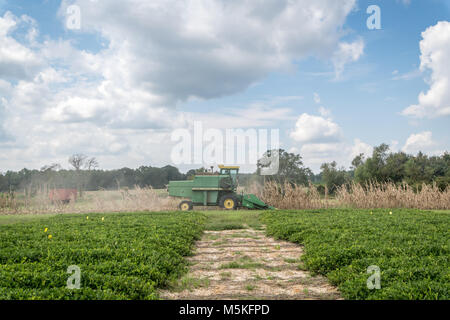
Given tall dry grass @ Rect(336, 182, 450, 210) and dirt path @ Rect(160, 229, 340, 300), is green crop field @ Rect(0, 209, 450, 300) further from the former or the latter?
tall dry grass @ Rect(336, 182, 450, 210)

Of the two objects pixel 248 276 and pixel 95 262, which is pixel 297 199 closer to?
pixel 248 276

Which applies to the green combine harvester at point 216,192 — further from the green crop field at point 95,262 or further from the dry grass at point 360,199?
the green crop field at point 95,262

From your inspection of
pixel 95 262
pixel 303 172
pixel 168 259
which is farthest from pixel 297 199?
pixel 303 172

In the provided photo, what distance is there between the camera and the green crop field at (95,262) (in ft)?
14.6

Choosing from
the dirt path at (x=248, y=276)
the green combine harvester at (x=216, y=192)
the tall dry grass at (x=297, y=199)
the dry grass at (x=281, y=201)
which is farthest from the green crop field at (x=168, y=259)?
the dry grass at (x=281, y=201)

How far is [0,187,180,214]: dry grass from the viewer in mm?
19600

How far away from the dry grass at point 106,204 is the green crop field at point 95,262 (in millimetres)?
10457

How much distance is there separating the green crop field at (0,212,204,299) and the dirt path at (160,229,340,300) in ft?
1.29

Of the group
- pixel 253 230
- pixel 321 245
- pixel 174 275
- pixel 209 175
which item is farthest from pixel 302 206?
pixel 174 275

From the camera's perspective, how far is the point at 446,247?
679 cm

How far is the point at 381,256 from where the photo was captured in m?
6.21

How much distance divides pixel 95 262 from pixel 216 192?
44.7ft

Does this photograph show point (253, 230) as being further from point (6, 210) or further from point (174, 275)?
point (6, 210)

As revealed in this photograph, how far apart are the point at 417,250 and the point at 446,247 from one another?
65 centimetres
